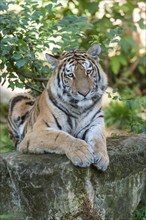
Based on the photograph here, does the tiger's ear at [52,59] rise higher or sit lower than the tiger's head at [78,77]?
higher

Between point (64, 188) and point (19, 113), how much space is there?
174cm

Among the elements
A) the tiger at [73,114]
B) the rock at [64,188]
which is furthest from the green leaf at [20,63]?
the rock at [64,188]

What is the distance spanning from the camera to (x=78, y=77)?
4.46 meters

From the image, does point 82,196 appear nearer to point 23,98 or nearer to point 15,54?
point 15,54

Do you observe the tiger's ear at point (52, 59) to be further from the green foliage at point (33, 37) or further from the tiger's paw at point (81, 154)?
the tiger's paw at point (81, 154)

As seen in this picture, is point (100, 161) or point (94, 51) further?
point (94, 51)

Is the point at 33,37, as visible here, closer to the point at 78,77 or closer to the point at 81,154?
the point at 78,77

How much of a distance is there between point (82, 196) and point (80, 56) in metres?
1.19

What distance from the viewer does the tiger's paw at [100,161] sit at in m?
4.32

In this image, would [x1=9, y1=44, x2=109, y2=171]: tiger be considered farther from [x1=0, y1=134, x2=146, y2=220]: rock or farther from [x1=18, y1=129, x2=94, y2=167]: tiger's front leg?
[x1=0, y1=134, x2=146, y2=220]: rock

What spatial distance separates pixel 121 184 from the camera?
4664 millimetres

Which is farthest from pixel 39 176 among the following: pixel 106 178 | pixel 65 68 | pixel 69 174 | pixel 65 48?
pixel 65 48

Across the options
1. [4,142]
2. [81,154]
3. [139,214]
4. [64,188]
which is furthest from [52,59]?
[4,142]

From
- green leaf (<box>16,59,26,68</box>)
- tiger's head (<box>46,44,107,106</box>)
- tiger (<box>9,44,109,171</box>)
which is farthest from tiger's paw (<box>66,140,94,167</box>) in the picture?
green leaf (<box>16,59,26,68</box>)
